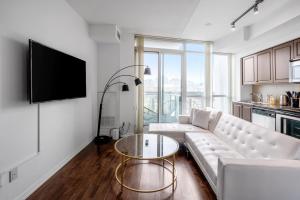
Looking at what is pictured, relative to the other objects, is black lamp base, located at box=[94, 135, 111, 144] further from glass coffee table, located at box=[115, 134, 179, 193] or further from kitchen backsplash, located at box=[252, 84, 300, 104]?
kitchen backsplash, located at box=[252, 84, 300, 104]

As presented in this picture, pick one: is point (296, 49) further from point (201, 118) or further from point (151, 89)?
point (151, 89)

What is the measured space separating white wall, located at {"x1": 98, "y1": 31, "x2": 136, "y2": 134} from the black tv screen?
1.14 m

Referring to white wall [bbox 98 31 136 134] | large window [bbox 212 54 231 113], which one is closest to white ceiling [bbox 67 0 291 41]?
white wall [bbox 98 31 136 134]

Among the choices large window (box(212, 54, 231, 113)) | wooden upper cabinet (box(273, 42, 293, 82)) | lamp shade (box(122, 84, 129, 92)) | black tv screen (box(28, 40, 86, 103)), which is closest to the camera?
black tv screen (box(28, 40, 86, 103))

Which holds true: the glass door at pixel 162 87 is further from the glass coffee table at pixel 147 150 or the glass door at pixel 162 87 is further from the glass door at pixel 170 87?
the glass coffee table at pixel 147 150

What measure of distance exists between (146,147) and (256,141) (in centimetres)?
135

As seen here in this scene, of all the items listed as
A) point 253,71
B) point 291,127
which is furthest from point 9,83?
point 253,71

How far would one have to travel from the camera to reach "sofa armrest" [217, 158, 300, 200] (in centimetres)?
131

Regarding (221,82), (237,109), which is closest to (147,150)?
(237,109)

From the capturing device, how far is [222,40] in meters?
4.37

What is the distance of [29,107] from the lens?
1.88m

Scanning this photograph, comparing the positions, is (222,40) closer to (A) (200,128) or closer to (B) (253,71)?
(B) (253,71)

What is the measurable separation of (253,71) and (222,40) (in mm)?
1141

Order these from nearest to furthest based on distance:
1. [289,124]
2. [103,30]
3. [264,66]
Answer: [289,124], [103,30], [264,66]
